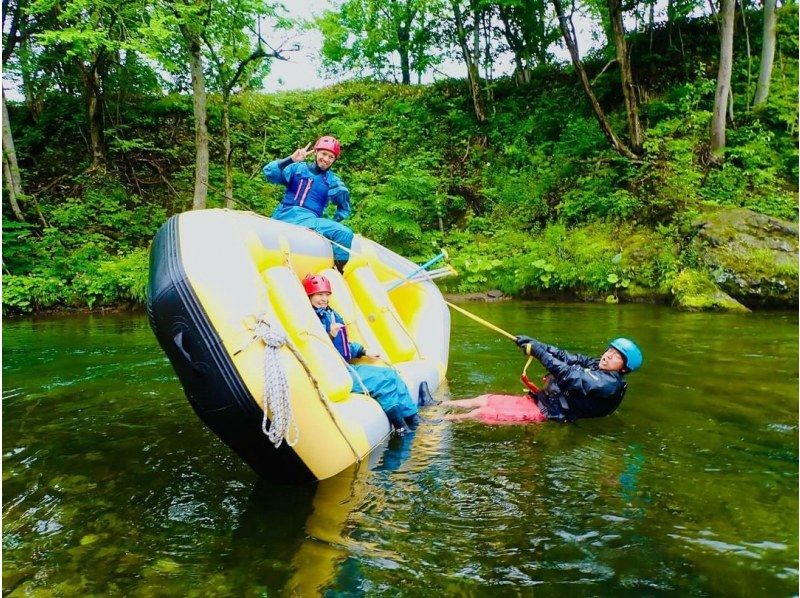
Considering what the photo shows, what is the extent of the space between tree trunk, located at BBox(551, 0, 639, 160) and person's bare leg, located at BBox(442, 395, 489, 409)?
25.3 feet

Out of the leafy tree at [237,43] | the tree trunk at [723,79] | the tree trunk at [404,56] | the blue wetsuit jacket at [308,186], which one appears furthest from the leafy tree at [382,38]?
the blue wetsuit jacket at [308,186]

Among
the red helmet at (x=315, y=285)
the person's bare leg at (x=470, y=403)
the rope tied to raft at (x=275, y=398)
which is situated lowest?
the person's bare leg at (x=470, y=403)

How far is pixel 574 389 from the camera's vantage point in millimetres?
3865

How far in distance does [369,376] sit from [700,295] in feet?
22.6

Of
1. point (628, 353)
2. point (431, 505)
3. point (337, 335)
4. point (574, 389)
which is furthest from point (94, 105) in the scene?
point (431, 505)

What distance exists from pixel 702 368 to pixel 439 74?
42.0ft

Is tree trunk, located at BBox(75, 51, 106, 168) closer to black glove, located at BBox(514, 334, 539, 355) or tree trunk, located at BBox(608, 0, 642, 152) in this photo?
tree trunk, located at BBox(608, 0, 642, 152)

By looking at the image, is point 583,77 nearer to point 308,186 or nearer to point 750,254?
point 750,254

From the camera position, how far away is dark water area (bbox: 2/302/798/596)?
223 centimetres

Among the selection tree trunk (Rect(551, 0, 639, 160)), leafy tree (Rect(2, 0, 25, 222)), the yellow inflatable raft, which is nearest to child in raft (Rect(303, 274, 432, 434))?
the yellow inflatable raft

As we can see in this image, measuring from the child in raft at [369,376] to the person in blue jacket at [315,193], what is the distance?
3.17ft

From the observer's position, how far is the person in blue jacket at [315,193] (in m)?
4.88

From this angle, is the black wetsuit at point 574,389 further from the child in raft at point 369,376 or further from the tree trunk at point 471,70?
the tree trunk at point 471,70

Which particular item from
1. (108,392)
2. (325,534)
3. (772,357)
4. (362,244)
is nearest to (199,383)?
(325,534)
